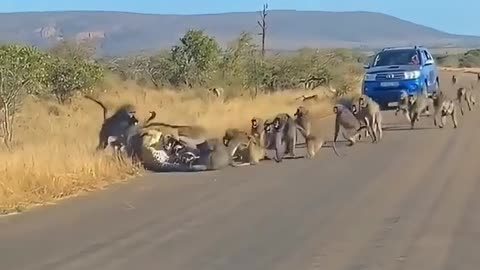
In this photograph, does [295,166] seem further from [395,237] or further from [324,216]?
[395,237]

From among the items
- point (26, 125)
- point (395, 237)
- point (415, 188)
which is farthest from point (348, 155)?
point (26, 125)

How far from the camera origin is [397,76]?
93.6 feet

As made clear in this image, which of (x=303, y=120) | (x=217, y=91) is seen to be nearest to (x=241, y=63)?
(x=217, y=91)

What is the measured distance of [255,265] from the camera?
28.6 feet

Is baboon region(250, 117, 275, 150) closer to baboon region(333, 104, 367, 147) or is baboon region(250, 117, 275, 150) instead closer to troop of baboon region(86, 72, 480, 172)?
troop of baboon region(86, 72, 480, 172)

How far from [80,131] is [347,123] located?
630 centimetres

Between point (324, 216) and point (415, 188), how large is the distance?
2620 mm

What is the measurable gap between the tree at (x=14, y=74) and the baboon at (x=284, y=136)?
8.19 meters

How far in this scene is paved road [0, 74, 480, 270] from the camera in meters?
8.99

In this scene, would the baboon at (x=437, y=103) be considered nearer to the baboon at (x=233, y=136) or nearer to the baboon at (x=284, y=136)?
the baboon at (x=284, y=136)

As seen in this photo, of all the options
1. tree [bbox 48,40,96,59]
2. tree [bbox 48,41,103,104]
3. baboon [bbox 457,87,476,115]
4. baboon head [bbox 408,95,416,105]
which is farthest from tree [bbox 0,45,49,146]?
tree [bbox 48,40,96,59]

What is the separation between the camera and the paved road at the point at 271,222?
8.99m

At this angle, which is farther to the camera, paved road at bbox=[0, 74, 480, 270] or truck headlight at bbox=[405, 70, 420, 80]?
truck headlight at bbox=[405, 70, 420, 80]

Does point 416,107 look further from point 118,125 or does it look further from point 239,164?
point 118,125
